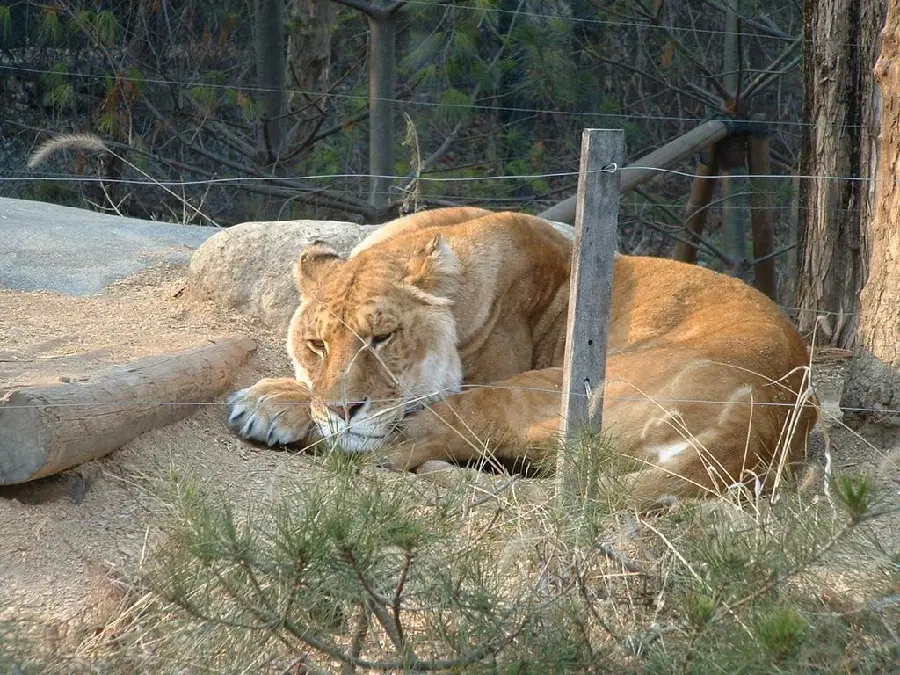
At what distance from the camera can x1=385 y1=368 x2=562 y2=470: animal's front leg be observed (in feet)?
14.0

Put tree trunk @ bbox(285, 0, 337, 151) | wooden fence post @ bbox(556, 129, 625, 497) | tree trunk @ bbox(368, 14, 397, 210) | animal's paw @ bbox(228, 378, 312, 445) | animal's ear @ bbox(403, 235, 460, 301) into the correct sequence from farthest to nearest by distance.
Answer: tree trunk @ bbox(285, 0, 337, 151) < tree trunk @ bbox(368, 14, 397, 210) < animal's ear @ bbox(403, 235, 460, 301) < animal's paw @ bbox(228, 378, 312, 445) < wooden fence post @ bbox(556, 129, 625, 497)

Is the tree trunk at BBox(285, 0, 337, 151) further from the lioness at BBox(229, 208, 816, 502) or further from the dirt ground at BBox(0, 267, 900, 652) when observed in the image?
the lioness at BBox(229, 208, 816, 502)

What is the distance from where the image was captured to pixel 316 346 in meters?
4.45

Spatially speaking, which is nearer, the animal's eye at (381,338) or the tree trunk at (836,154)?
the animal's eye at (381,338)

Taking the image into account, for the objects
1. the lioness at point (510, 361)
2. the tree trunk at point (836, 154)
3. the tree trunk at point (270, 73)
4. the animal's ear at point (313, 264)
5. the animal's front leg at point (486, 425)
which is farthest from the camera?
the tree trunk at point (270, 73)

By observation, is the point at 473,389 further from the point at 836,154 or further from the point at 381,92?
the point at 381,92

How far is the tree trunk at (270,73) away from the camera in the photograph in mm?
11117

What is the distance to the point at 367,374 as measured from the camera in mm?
4246

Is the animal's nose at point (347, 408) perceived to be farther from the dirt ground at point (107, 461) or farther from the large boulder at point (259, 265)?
the large boulder at point (259, 265)

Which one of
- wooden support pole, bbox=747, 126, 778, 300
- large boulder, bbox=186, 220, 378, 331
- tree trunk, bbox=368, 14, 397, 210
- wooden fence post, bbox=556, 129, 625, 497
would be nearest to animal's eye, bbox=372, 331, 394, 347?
wooden fence post, bbox=556, 129, 625, 497

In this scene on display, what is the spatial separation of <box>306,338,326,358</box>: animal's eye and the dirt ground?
39 cm

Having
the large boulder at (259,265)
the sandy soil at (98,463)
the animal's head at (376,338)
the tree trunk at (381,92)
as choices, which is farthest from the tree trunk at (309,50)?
the animal's head at (376,338)

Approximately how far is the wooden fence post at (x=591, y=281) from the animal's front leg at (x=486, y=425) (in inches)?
30.5

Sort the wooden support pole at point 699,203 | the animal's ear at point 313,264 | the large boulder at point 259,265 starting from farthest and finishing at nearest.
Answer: the wooden support pole at point 699,203 < the large boulder at point 259,265 < the animal's ear at point 313,264
